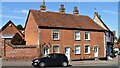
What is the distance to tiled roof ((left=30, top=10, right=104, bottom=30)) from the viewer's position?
42.9m

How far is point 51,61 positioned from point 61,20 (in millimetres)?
16515

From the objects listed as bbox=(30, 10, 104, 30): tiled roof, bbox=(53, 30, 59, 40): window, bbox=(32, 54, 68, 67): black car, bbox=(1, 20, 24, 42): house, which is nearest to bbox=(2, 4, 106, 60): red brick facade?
bbox=(30, 10, 104, 30): tiled roof

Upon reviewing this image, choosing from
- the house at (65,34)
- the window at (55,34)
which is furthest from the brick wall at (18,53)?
the window at (55,34)

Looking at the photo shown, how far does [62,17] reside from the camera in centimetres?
4688

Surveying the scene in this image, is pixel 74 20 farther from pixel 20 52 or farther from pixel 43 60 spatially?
pixel 43 60

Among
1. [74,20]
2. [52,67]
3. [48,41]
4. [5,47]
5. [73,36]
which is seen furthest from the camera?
[74,20]

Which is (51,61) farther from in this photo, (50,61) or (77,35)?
(77,35)

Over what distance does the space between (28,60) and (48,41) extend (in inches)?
178

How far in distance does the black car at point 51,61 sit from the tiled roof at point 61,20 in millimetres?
11618

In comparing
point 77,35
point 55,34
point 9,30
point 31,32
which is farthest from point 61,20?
point 9,30

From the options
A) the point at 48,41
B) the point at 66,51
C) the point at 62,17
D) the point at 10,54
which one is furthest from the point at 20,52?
the point at 62,17

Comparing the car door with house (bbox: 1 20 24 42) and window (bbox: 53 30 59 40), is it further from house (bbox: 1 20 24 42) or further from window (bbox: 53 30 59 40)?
house (bbox: 1 20 24 42)

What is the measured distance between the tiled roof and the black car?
38.1 feet

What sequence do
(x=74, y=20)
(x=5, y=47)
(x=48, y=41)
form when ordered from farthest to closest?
(x=74, y=20) → (x=48, y=41) → (x=5, y=47)
